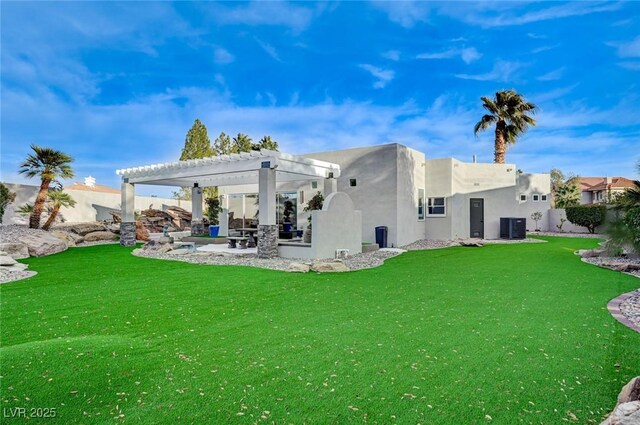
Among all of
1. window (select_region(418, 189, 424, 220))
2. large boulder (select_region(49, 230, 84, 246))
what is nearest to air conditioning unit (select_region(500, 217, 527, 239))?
window (select_region(418, 189, 424, 220))

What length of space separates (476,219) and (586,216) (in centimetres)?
997

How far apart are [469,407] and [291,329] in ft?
8.78

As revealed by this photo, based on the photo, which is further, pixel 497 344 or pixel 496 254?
pixel 496 254

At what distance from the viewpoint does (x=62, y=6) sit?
395 inches

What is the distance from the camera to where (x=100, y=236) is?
64.6 ft

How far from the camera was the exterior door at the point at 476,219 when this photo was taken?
22.2 metres

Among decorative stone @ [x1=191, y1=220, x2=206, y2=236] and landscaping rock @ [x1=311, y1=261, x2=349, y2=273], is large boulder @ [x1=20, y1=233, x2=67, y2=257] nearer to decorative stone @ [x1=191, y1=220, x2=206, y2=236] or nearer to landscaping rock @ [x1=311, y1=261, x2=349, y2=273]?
decorative stone @ [x1=191, y1=220, x2=206, y2=236]

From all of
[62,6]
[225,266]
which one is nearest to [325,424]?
[225,266]

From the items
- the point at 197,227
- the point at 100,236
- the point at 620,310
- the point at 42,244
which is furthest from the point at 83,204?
the point at 620,310

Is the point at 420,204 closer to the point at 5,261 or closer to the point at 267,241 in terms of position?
the point at 267,241

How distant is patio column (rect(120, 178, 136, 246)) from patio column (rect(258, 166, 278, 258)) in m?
8.85

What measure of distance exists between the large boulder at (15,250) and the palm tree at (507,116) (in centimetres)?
2697

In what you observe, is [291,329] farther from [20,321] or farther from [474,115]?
[474,115]

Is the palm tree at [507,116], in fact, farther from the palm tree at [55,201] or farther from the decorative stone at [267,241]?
the palm tree at [55,201]
